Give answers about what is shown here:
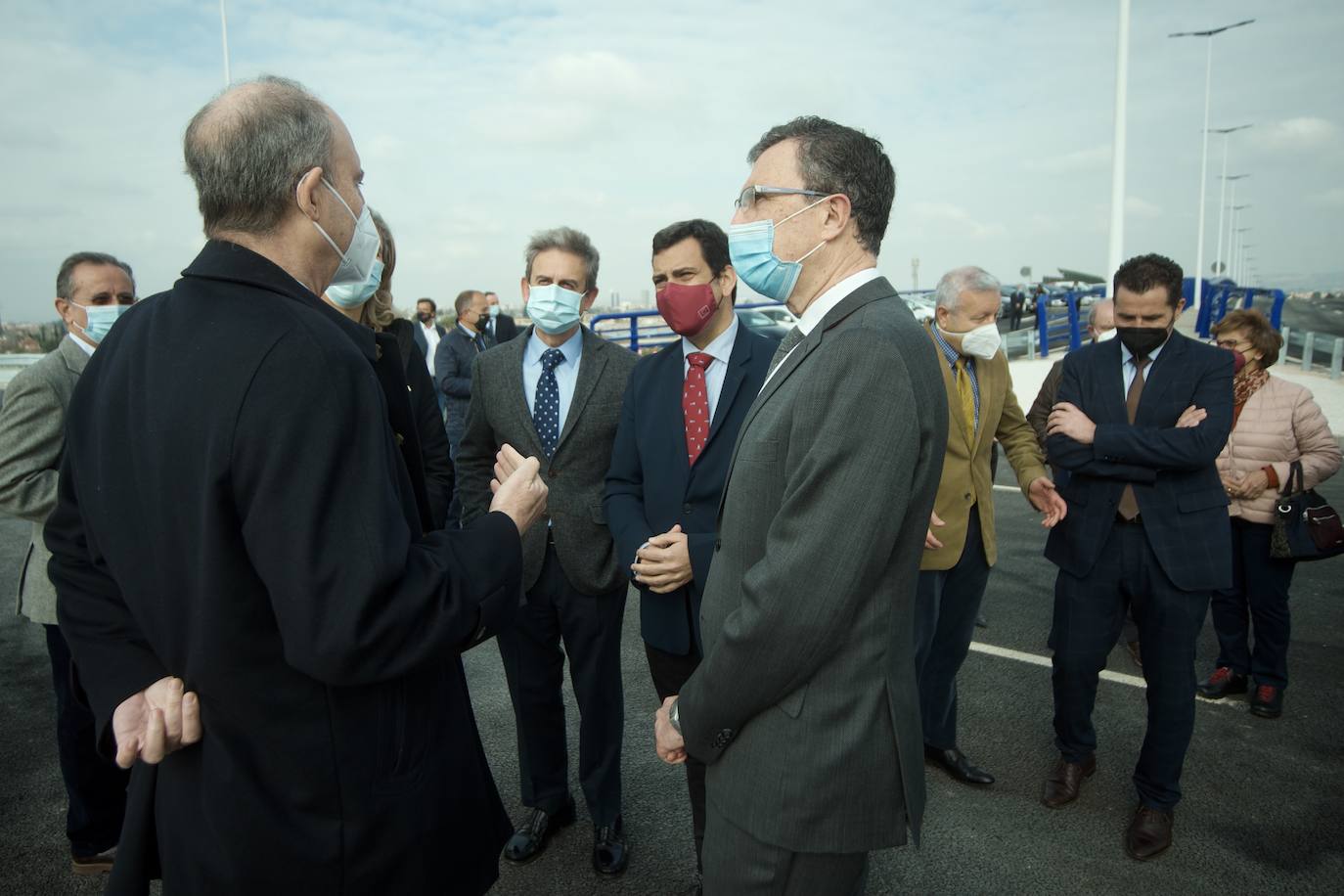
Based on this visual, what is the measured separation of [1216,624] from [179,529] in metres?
4.79

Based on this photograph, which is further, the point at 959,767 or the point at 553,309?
the point at 959,767

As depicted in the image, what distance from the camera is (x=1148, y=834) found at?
2.86 metres

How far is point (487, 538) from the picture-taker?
1.48 metres

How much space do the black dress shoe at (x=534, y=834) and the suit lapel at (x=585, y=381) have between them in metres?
1.38

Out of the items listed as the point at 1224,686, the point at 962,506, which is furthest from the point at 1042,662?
the point at 962,506

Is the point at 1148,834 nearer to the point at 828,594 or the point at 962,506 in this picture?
the point at 962,506

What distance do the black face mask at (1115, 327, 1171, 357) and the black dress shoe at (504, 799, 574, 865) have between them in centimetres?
282

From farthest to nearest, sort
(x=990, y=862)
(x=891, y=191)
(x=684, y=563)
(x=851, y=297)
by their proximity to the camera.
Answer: (x=990, y=862)
(x=684, y=563)
(x=891, y=191)
(x=851, y=297)

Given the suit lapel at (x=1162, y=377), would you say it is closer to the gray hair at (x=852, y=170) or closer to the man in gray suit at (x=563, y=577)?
the gray hair at (x=852, y=170)

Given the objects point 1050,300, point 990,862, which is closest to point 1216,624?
point 990,862

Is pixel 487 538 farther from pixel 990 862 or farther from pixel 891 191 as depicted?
pixel 990 862

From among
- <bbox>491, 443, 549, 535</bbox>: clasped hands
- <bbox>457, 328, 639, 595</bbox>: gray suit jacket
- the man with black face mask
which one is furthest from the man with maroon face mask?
the man with black face mask

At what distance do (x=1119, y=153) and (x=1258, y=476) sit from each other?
26.3 ft

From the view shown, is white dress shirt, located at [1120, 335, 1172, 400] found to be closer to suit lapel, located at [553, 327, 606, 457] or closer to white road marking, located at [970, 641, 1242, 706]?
white road marking, located at [970, 641, 1242, 706]
